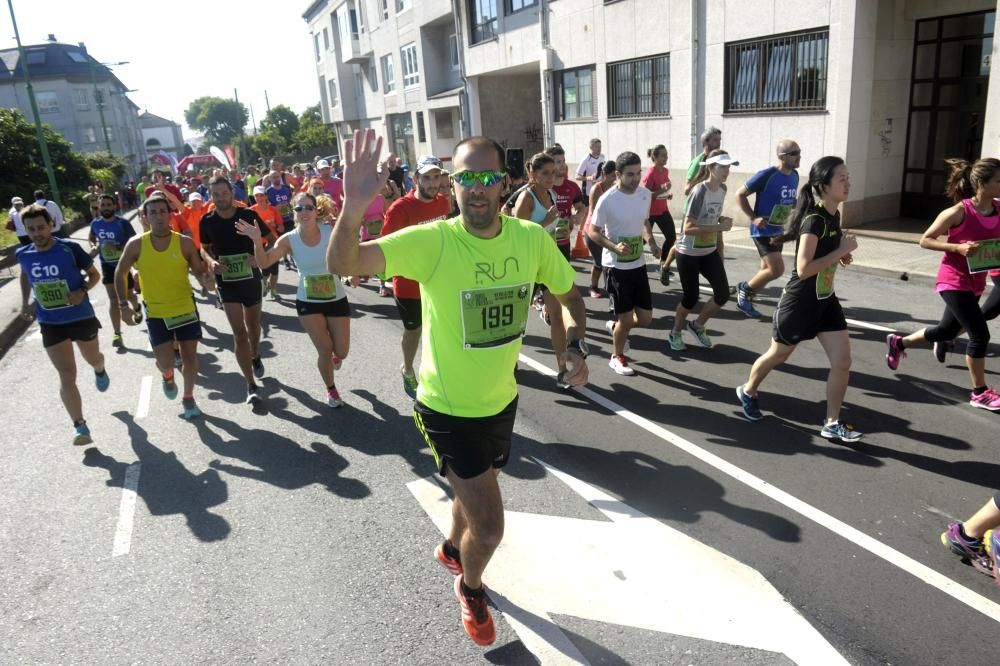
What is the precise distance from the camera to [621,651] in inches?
124

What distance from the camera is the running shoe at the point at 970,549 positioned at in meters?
3.55

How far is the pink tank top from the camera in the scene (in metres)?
5.41

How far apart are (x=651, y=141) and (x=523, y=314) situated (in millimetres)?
15796

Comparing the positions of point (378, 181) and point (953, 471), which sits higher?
point (378, 181)

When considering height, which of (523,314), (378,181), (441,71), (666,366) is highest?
(441,71)

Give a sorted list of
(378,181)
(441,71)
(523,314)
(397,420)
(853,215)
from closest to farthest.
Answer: (378,181) → (523,314) → (397,420) → (853,215) → (441,71)

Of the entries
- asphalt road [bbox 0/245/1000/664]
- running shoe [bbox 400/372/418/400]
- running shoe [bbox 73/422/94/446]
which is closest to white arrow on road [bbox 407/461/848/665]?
asphalt road [bbox 0/245/1000/664]

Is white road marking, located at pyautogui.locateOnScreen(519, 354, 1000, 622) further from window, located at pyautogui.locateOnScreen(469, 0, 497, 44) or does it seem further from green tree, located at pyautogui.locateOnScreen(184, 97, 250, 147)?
green tree, located at pyautogui.locateOnScreen(184, 97, 250, 147)

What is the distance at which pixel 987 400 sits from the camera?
5.48 meters

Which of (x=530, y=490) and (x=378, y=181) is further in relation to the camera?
(x=530, y=490)

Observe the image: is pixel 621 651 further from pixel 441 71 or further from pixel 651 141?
pixel 441 71

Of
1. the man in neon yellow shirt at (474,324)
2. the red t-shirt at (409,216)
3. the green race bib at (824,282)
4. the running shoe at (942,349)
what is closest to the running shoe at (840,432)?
the green race bib at (824,282)

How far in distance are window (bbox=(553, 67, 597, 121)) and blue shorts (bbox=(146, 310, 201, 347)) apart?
16.2 meters

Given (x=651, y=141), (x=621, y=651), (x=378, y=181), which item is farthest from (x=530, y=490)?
(x=651, y=141)
